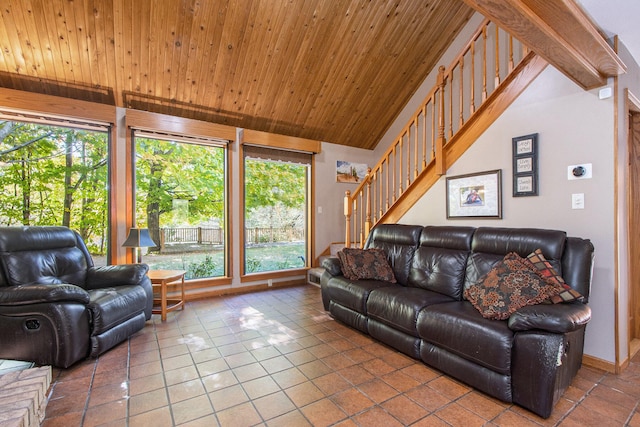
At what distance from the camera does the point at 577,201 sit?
8.14 feet

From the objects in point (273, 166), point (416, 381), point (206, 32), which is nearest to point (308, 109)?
point (273, 166)

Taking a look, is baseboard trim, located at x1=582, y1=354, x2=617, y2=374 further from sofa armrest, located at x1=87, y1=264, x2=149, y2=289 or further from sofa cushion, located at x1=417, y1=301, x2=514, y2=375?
sofa armrest, located at x1=87, y1=264, x2=149, y2=289

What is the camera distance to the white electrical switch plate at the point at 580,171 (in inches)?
95.2

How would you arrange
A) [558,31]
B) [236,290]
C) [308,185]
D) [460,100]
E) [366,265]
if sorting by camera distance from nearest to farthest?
[558,31] < [366,265] < [460,100] < [236,290] < [308,185]

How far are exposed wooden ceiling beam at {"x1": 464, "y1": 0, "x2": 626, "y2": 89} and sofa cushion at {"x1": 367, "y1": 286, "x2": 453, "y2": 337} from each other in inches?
74.7

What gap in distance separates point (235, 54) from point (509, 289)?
3.77 metres

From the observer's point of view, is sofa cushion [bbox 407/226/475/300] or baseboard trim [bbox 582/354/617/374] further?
sofa cushion [bbox 407/226/475/300]

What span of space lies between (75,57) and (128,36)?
0.62 metres

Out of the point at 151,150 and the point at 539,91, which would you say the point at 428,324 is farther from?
the point at 151,150

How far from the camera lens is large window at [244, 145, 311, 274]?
16.0 ft

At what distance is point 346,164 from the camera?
5.74 meters

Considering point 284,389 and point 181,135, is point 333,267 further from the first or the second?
point 181,135

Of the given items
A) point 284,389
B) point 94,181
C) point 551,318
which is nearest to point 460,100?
point 551,318

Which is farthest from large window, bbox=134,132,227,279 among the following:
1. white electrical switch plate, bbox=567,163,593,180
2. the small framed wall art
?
white electrical switch plate, bbox=567,163,593,180
